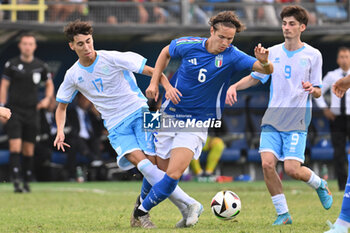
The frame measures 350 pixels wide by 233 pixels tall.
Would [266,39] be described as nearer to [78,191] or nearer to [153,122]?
[78,191]

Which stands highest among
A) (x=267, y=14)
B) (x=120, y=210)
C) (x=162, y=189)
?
(x=267, y=14)

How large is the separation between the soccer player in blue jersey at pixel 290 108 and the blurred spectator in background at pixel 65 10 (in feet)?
32.2

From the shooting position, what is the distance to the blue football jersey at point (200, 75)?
847 centimetres

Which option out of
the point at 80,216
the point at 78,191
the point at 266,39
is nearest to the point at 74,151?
the point at 78,191

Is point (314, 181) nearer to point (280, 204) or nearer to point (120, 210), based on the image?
point (280, 204)

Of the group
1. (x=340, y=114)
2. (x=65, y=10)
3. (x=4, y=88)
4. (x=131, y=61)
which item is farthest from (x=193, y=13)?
(x=131, y=61)

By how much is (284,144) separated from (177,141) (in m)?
1.45

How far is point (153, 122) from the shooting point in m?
8.72

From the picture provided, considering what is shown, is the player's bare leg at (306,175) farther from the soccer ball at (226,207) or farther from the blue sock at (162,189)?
the blue sock at (162,189)

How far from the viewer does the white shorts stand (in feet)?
27.2

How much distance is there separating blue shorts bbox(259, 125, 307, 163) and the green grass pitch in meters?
0.78

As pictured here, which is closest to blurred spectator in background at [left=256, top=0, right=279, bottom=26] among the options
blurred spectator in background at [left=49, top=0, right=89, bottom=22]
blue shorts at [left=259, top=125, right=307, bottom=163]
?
blurred spectator in background at [left=49, top=0, right=89, bottom=22]

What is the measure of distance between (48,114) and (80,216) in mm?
8877

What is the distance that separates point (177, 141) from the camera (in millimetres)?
8320
